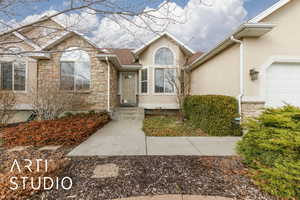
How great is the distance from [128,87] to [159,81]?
2.85 m

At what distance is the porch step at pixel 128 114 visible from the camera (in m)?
9.10

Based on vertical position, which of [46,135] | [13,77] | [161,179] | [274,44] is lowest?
[161,179]

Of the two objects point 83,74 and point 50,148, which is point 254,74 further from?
point 83,74

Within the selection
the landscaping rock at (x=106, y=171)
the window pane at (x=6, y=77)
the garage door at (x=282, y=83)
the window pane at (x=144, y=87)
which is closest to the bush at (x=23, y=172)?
the landscaping rock at (x=106, y=171)

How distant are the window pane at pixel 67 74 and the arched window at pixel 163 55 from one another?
550cm

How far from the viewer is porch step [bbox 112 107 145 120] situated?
910 cm

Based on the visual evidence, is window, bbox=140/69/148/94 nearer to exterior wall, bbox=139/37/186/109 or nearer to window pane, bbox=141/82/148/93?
window pane, bbox=141/82/148/93

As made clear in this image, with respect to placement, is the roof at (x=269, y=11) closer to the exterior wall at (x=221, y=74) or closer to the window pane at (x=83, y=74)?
the exterior wall at (x=221, y=74)

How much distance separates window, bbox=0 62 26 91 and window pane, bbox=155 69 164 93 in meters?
8.16

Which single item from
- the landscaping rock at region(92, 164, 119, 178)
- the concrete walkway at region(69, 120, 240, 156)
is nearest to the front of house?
the concrete walkway at region(69, 120, 240, 156)

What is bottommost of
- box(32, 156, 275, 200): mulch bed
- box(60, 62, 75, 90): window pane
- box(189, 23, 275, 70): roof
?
box(32, 156, 275, 200): mulch bed

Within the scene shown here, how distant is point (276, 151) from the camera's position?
236cm

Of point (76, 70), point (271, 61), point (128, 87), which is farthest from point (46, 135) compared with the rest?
point (271, 61)

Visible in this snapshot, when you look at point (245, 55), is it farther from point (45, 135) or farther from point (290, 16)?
point (45, 135)
